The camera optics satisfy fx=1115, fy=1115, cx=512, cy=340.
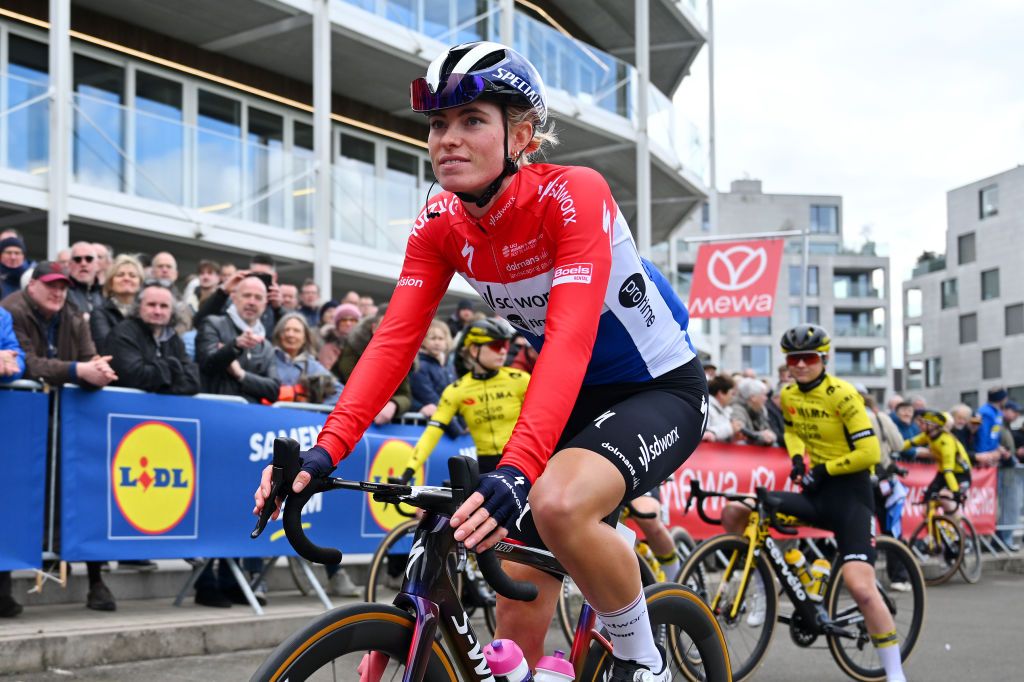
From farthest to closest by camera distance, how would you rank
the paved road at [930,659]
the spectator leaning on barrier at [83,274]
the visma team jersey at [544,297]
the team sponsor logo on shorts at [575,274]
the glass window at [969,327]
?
the glass window at [969,327], the spectator leaning on barrier at [83,274], the paved road at [930,659], the team sponsor logo on shorts at [575,274], the visma team jersey at [544,297]

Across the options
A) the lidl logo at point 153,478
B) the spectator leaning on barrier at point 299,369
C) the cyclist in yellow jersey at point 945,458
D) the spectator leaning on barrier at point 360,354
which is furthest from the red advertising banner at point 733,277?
the lidl logo at point 153,478

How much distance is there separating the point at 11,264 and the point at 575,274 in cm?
732

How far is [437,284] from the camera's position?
361cm

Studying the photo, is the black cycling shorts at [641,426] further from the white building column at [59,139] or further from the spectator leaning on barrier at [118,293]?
the white building column at [59,139]

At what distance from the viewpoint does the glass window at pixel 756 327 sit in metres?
97.7

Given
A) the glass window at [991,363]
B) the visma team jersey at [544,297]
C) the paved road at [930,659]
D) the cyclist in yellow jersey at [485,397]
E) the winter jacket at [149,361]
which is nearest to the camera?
the visma team jersey at [544,297]

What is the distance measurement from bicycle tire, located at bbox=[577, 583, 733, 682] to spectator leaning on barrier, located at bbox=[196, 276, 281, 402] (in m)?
4.91

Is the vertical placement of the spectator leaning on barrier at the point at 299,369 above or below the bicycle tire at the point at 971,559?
above

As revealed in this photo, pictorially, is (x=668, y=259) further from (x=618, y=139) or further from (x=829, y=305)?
(x=829, y=305)

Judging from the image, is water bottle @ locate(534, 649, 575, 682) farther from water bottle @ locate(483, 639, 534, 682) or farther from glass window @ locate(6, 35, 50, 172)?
glass window @ locate(6, 35, 50, 172)

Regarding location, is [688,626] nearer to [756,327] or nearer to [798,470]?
[798,470]

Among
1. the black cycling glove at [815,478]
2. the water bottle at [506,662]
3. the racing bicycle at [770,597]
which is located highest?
the black cycling glove at [815,478]

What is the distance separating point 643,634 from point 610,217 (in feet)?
4.33

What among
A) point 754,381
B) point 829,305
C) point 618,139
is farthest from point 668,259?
point 829,305
